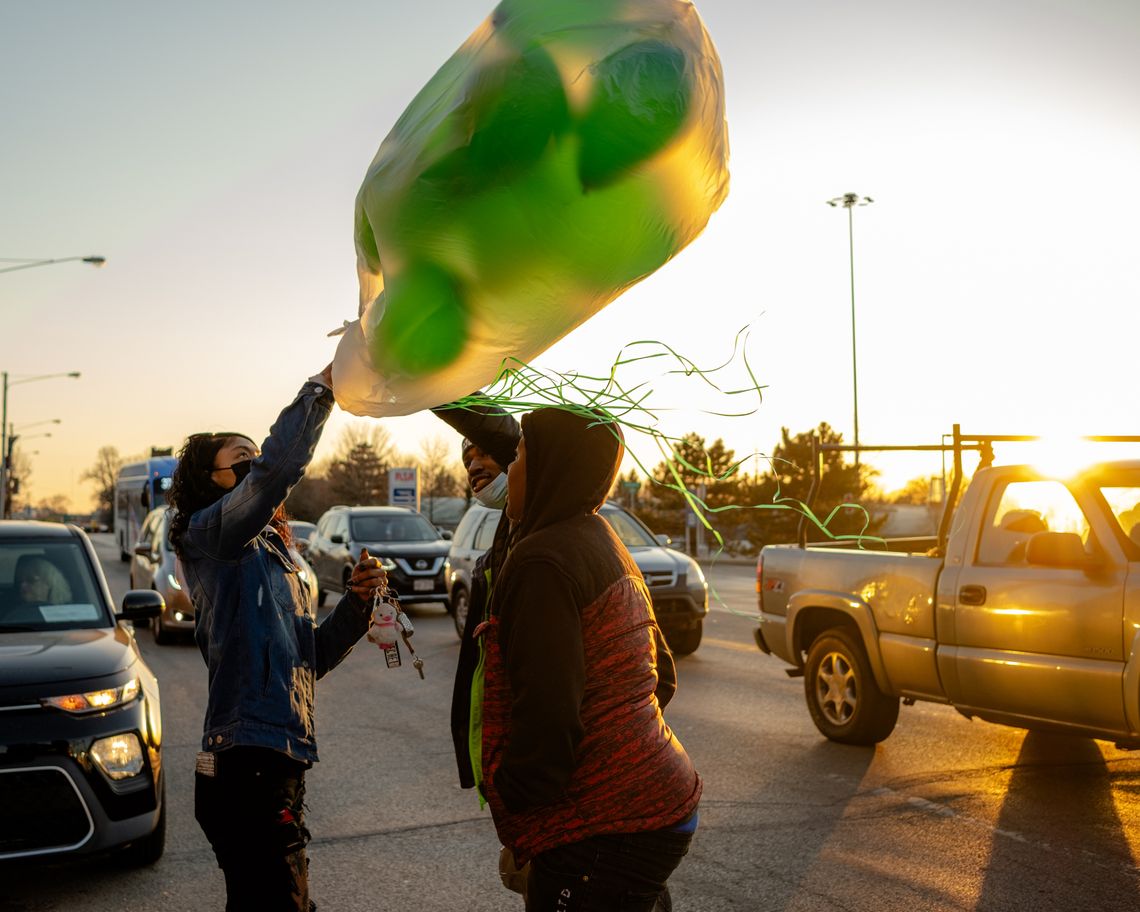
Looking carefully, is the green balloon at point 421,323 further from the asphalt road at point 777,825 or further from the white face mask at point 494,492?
the asphalt road at point 777,825

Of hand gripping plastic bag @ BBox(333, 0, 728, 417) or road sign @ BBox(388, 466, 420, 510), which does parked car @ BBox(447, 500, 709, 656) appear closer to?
hand gripping plastic bag @ BBox(333, 0, 728, 417)

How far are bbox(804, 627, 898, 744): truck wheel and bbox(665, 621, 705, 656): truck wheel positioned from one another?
14.7ft

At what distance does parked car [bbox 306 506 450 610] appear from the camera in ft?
59.0

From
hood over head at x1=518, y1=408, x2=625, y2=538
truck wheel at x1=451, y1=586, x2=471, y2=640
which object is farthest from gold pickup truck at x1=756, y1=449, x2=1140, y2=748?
truck wheel at x1=451, y1=586, x2=471, y2=640

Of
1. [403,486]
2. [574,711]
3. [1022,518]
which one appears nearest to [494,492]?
[574,711]

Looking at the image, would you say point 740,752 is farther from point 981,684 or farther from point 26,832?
point 26,832

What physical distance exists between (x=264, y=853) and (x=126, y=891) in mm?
2505

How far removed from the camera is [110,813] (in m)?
4.66

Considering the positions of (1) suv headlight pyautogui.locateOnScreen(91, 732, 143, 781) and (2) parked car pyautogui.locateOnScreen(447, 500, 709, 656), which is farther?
(2) parked car pyautogui.locateOnScreen(447, 500, 709, 656)

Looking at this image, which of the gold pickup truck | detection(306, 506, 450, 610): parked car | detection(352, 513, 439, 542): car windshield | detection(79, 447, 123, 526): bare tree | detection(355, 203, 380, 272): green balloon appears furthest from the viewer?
detection(79, 447, 123, 526): bare tree

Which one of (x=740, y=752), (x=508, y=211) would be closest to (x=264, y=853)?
(x=508, y=211)

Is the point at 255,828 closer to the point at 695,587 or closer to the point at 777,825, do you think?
the point at 777,825

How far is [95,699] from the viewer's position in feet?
15.3

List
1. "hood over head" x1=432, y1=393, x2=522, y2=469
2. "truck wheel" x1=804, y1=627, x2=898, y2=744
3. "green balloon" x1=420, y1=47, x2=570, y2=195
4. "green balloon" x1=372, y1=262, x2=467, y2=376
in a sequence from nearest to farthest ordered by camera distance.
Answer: "green balloon" x1=420, y1=47, x2=570, y2=195, "green balloon" x1=372, y1=262, x2=467, y2=376, "hood over head" x1=432, y1=393, x2=522, y2=469, "truck wheel" x1=804, y1=627, x2=898, y2=744
